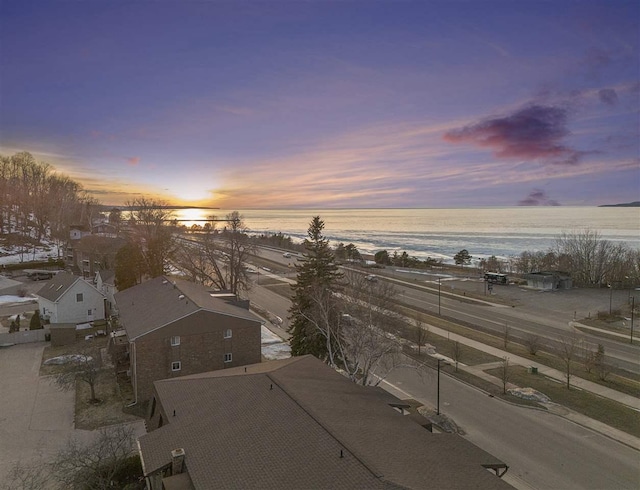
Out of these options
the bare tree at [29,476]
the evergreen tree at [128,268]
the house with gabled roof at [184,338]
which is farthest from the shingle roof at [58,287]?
the bare tree at [29,476]

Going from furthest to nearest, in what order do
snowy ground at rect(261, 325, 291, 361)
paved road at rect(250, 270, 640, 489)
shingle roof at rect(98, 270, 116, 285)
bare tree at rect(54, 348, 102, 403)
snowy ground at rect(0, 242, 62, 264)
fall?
snowy ground at rect(0, 242, 62, 264), shingle roof at rect(98, 270, 116, 285), snowy ground at rect(261, 325, 291, 361), bare tree at rect(54, 348, 102, 403), paved road at rect(250, 270, 640, 489)

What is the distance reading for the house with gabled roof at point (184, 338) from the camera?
88.7 ft

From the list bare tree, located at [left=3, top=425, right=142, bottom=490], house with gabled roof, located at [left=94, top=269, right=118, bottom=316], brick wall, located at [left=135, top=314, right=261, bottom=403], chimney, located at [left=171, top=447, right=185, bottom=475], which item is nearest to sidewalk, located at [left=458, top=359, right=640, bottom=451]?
brick wall, located at [left=135, top=314, right=261, bottom=403]

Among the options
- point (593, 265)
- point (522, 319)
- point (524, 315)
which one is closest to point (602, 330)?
point (522, 319)

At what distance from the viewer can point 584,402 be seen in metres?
27.5

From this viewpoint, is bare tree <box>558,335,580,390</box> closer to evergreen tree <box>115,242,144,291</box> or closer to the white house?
evergreen tree <box>115,242,144,291</box>

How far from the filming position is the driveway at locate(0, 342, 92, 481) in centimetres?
2097

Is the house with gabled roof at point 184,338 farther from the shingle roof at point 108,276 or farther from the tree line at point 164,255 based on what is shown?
the shingle roof at point 108,276

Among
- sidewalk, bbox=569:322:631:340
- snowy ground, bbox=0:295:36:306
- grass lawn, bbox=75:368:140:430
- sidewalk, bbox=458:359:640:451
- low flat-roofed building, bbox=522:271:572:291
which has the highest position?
low flat-roofed building, bbox=522:271:572:291

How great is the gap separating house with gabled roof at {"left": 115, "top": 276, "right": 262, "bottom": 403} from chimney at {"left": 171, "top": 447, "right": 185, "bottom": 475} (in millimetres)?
14661

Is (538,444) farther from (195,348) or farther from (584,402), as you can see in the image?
(195,348)

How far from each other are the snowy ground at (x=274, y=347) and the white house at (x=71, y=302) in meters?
19.8

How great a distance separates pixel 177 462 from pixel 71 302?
3810 cm

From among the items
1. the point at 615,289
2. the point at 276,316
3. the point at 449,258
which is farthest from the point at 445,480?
the point at 449,258
